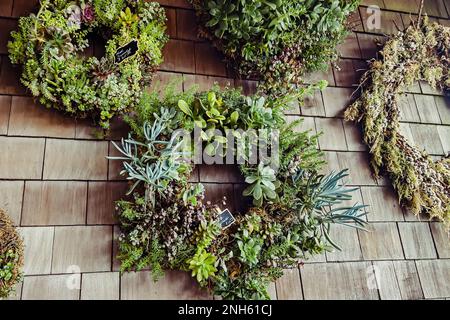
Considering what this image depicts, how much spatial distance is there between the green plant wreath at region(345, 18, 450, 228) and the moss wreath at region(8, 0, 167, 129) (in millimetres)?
1160

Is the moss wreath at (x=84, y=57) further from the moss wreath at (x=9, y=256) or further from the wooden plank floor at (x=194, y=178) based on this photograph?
the moss wreath at (x=9, y=256)

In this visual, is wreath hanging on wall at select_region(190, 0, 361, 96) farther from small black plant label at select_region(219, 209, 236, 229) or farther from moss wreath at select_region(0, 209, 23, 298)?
moss wreath at select_region(0, 209, 23, 298)

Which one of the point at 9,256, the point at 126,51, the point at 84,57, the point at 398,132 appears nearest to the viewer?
the point at 9,256

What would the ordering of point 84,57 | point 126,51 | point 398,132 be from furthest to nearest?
1. point 398,132
2. point 84,57
3. point 126,51

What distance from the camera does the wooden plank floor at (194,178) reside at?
1.67 meters

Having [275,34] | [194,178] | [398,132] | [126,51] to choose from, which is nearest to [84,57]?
[126,51]

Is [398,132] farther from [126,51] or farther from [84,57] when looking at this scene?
[84,57]

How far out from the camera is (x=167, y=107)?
1.81 m

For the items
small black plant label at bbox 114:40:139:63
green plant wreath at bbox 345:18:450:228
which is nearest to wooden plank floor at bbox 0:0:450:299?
green plant wreath at bbox 345:18:450:228

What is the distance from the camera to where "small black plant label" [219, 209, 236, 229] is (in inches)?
69.8

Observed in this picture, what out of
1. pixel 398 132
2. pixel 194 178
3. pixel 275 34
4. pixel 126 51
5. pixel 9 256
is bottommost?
pixel 9 256

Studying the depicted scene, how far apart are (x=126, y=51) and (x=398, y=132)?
1.50 meters

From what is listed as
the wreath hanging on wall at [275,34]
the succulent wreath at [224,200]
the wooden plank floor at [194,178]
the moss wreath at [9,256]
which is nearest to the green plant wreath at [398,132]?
the wooden plank floor at [194,178]

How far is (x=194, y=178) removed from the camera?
6.30ft
